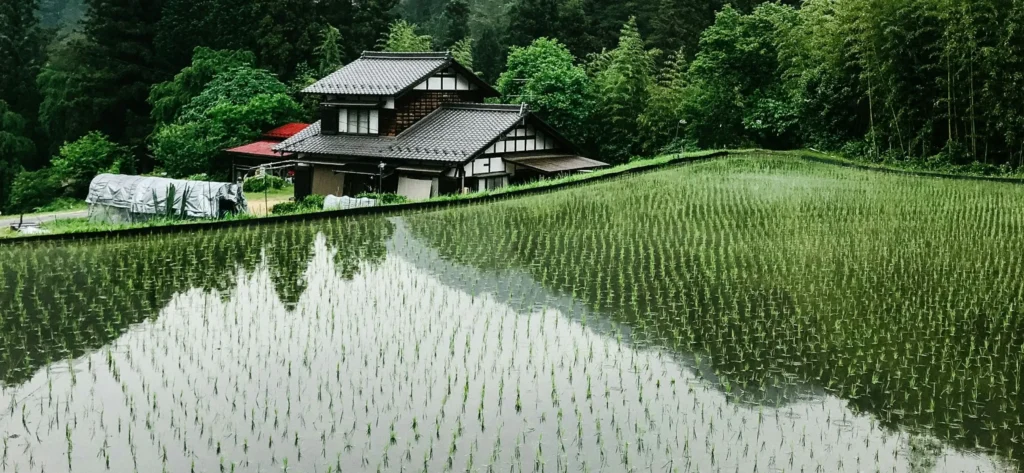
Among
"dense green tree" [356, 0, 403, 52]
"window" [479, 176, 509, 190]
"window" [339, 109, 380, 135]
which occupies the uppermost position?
"dense green tree" [356, 0, 403, 52]

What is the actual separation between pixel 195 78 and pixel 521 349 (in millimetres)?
26737

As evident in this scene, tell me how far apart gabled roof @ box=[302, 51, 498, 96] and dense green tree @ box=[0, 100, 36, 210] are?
574 inches

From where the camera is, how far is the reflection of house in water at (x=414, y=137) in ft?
67.6

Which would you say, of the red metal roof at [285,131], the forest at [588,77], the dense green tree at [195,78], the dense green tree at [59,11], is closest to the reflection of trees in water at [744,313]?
the forest at [588,77]

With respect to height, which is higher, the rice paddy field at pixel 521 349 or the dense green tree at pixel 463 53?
the dense green tree at pixel 463 53

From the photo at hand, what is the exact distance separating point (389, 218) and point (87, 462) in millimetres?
9739

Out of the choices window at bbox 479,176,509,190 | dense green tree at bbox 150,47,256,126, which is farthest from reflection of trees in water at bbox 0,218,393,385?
dense green tree at bbox 150,47,256,126

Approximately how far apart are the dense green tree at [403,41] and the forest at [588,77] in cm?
13

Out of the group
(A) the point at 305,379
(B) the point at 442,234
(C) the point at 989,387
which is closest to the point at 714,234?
(B) the point at 442,234

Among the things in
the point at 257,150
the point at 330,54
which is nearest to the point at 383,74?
the point at 257,150

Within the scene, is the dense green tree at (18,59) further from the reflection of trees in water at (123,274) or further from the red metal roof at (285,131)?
the reflection of trees in water at (123,274)

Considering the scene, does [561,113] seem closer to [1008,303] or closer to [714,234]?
[714,234]

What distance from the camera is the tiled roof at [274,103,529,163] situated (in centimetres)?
2033

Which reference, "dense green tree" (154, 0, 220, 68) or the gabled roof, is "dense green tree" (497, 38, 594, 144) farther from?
"dense green tree" (154, 0, 220, 68)
